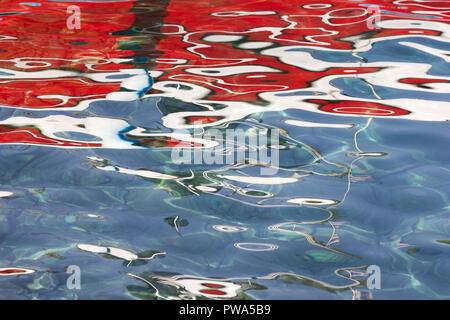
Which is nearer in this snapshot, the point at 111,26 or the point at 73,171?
the point at 73,171

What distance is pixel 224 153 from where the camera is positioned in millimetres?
3191

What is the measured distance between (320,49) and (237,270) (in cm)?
257

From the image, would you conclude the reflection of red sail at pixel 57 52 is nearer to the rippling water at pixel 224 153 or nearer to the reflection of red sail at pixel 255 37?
the rippling water at pixel 224 153

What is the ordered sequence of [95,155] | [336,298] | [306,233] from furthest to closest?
[95,155]
[306,233]
[336,298]

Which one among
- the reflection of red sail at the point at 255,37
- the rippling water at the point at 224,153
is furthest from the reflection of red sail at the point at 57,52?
the reflection of red sail at the point at 255,37

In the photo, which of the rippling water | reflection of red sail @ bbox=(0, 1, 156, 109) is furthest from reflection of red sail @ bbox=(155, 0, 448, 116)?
reflection of red sail @ bbox=(0, 1, 156, 109)

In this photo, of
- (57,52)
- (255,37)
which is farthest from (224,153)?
(57,52)

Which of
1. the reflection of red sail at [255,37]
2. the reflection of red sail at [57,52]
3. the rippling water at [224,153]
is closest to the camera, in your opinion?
the rippling water at [224,153]

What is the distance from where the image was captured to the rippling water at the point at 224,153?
2324 millimetres

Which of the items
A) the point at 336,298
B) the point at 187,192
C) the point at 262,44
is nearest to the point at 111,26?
the point at 262,44

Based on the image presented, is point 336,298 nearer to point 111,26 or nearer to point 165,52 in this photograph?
point 165,52

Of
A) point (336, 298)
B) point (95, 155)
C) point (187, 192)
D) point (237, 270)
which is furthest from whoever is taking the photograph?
point (95, 155)

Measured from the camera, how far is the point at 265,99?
3777mm

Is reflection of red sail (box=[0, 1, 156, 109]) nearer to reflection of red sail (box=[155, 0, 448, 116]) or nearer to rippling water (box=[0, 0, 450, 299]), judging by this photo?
Answer: rippling water (box=[0, 0, 450, 299])
